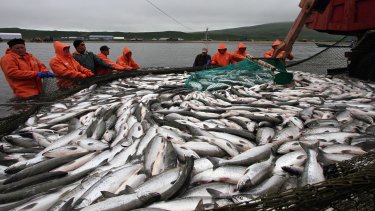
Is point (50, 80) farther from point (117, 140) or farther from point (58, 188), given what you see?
point (58, 188)

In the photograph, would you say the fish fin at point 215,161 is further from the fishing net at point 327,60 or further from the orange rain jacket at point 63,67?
the fishing net at point 327,60

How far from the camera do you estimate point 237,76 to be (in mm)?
9000

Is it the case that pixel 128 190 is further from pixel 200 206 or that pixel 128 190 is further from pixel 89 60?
pixel 89 60

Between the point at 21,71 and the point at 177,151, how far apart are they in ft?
18.8

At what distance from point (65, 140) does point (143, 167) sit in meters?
1.61

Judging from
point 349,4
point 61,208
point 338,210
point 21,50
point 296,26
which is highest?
point 349,4

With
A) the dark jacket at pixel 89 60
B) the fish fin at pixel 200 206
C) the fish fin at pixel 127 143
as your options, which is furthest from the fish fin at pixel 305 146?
the dark jacket at pixel 89 60

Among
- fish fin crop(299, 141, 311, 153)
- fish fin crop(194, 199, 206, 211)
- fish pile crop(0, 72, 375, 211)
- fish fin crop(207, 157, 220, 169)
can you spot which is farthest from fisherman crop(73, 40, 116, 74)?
fish fin crop(194, 199, 206, 211)

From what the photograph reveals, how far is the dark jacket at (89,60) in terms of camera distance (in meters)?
10.4

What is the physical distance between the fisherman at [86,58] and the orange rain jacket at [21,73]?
1.96 meters

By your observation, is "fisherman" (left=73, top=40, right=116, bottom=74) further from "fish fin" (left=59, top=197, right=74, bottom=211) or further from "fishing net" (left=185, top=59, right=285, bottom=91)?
"fish fin" (left=59, top=197, right=74, bottom=211)

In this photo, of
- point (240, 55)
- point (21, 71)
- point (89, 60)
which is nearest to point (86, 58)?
point (89, 60)

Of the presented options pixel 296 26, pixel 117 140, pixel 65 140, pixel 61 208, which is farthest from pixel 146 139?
pixel 296 26

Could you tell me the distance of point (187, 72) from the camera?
12023 mm
